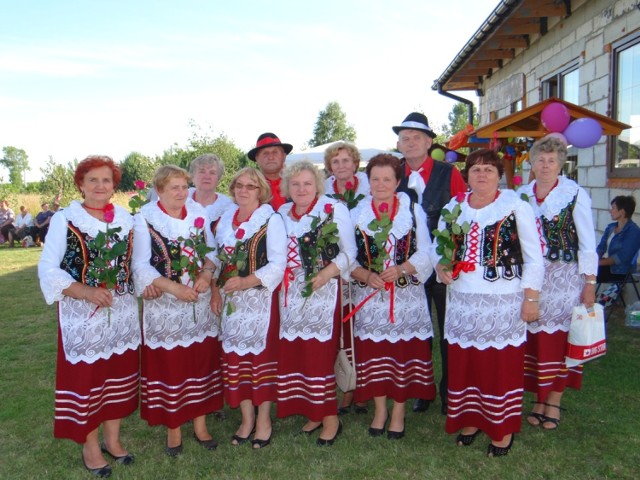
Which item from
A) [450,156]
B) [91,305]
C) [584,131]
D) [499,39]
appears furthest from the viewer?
[450,156]

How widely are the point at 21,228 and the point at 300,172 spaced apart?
58.2 ft

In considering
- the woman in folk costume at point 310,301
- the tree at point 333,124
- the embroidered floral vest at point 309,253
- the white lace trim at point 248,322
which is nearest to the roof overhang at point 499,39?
the woman in folk costume at point 310,301

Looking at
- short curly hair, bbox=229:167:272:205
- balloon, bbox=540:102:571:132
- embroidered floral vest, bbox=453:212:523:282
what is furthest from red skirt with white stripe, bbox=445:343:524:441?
balloon, bbox=540:102:571:132

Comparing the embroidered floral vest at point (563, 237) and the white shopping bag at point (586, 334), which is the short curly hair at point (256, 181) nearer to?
the embroidered floral vest at point (563, 237)

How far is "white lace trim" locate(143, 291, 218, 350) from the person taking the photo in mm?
3357

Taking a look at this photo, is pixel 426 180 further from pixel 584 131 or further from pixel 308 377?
pixel 584 131

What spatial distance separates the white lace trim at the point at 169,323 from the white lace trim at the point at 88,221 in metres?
0.50

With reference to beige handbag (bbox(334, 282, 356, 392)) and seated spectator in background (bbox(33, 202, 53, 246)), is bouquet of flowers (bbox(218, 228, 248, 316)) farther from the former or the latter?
seated spectator in background (bbox(33, 202, 53, 246))

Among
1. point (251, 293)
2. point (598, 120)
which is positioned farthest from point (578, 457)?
point (598, 120)

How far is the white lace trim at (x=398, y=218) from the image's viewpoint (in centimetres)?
353

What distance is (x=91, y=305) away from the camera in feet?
10.3

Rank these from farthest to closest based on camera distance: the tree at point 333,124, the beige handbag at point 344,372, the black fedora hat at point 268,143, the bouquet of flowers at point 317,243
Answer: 1. the tree at point 333,124
2. the black fedora hat at point 268,143
3. the beige handbag at point 344,372
4. the bouquet of flowers at point 317,243

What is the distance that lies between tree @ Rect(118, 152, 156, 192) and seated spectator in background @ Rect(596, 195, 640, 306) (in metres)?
20.7

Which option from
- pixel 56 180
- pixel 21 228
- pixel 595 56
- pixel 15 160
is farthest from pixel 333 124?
pixel 15 160
